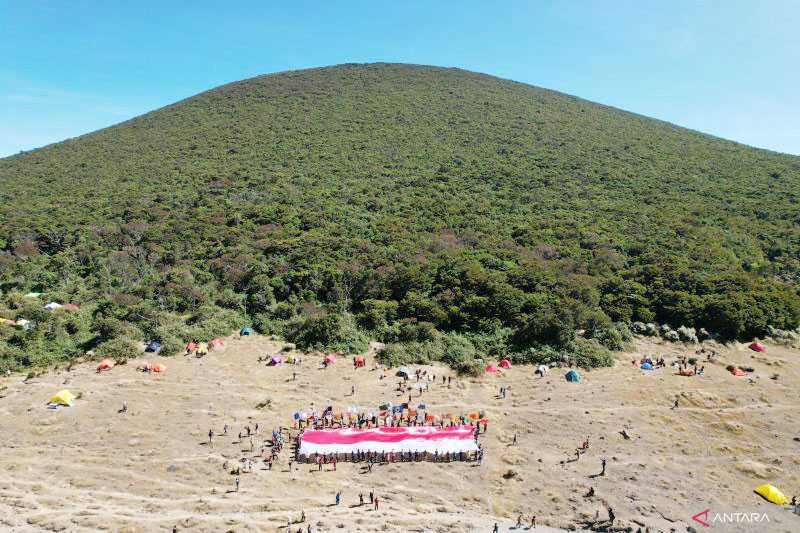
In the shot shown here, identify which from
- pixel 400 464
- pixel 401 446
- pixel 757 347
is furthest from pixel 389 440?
pixel 757 347

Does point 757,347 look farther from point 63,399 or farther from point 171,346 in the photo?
point 63,399

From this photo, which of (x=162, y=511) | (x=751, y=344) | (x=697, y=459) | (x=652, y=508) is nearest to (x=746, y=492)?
(x=697, y=459)

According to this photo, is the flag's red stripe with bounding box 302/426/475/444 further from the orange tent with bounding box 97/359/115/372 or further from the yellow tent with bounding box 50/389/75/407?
the orange tent with bounding box 97/359/115/372

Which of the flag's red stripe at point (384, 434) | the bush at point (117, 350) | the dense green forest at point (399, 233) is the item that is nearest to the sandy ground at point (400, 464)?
the bush at point (117, 350)

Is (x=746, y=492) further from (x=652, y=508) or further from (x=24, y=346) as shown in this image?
(x=24, y=346)

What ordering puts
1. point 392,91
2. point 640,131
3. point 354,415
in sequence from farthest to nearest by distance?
point 392,91, point 640,131, point 354,415
